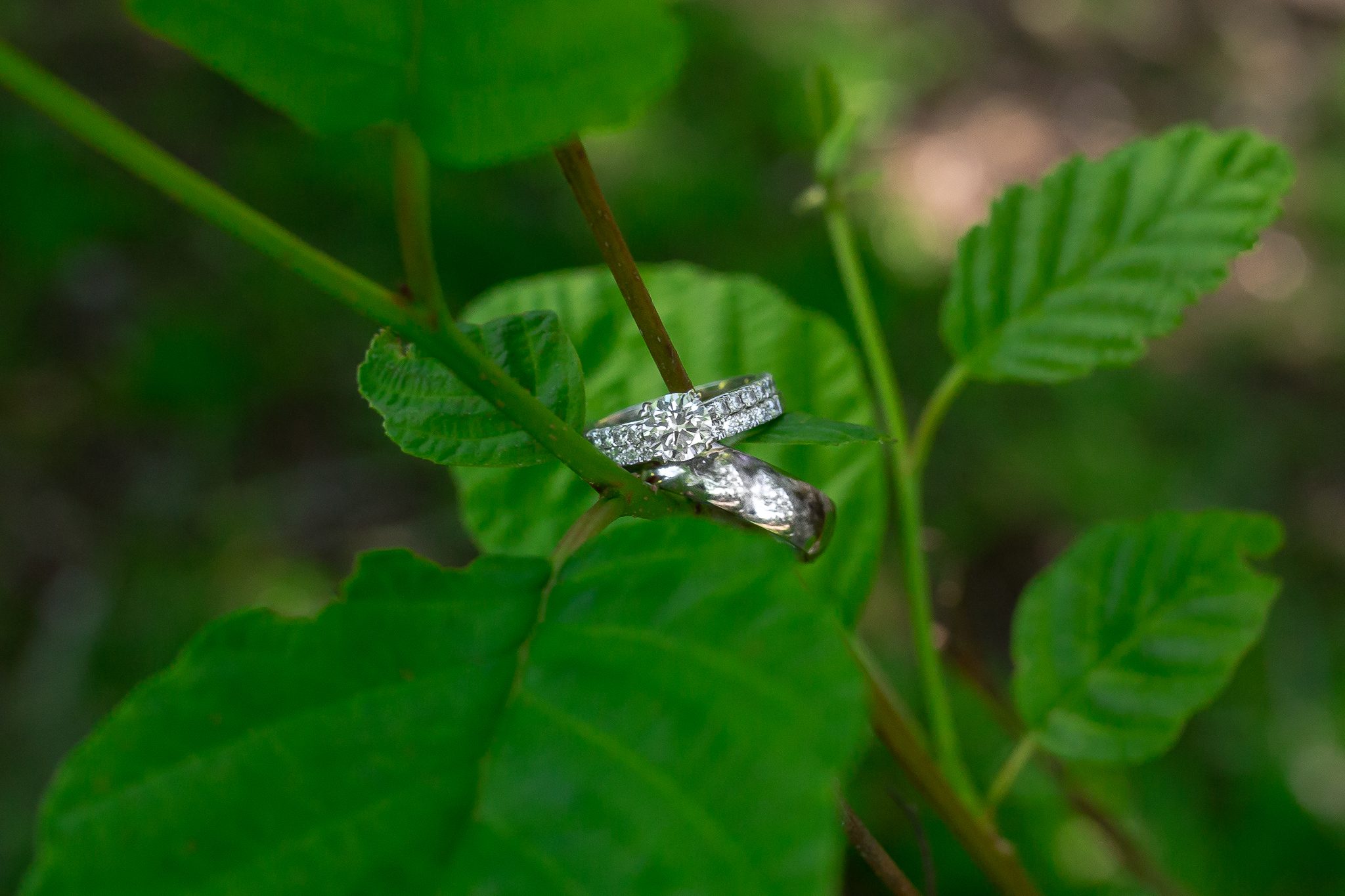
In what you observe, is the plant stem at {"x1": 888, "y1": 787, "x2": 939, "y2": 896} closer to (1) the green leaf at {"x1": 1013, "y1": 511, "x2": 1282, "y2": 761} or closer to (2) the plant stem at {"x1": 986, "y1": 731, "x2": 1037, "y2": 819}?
(2) the plant stem at {"x1": 986, "y1": 731, "x2": 1037, "y2": 819}

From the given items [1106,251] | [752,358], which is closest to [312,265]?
[752,358]

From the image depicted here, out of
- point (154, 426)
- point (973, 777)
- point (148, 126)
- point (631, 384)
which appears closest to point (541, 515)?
point (631, 384)

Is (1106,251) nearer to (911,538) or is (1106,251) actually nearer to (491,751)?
(911,538)

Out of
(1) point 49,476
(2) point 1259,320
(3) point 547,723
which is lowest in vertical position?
(3) point 547,723

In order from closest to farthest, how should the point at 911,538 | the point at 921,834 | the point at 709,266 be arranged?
the point at 921,834
the point at 911,538
the point at 709,266

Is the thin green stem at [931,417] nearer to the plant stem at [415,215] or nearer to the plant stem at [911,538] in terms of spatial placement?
the plant stem at [911,538]

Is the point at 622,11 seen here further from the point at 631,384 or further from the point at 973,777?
the point at 973,777
